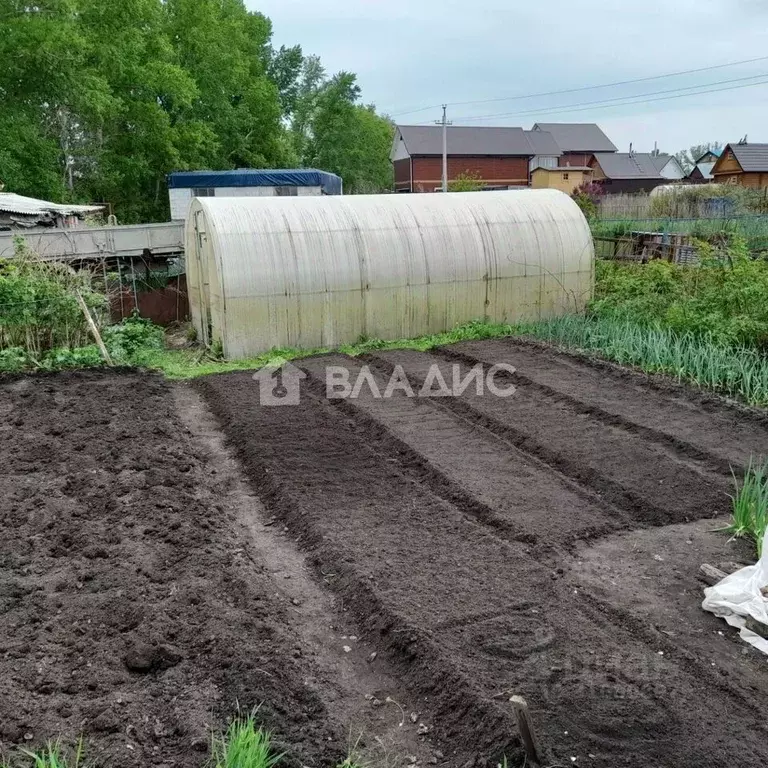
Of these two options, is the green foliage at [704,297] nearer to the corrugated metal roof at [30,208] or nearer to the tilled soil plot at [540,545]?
the tilled soil plot at [540,545]

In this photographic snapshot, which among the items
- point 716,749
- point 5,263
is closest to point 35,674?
point 716,749

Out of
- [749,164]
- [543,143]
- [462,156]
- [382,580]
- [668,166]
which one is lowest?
[382,580]

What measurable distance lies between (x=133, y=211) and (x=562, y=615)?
29.7 m

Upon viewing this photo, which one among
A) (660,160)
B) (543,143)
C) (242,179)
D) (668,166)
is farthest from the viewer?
(668,166)

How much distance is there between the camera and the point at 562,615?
436cm

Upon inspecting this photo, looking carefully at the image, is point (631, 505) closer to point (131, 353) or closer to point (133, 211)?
point (131, 353)

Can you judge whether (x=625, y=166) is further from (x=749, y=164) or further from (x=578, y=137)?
(x=749, y=164)

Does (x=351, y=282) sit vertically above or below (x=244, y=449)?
above

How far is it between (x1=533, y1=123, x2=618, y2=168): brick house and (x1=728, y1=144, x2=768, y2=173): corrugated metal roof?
21.7 metres

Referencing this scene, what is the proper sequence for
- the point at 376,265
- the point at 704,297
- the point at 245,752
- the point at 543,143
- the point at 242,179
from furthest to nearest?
the point at 543,143 < the point at 242,179 < the point at 376,265 < the point at 704,297 < the point at 245,752

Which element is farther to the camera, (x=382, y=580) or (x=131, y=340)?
(x=131, y=340)

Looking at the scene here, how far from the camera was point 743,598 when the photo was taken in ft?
14.3

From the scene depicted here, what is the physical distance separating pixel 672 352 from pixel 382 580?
6534mm

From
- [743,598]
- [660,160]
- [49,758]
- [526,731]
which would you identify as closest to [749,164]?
[660,160]
